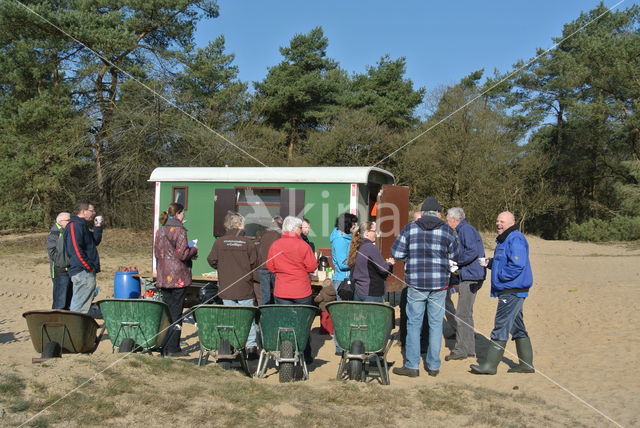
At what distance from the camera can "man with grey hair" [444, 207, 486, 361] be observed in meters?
7.04

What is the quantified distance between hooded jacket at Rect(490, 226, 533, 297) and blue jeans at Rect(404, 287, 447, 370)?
0.55 meters

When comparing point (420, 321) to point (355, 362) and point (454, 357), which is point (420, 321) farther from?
point (454, 357)

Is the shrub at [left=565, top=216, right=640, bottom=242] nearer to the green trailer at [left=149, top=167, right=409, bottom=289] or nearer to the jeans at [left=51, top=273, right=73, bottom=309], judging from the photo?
the green trailer at [left=149, top=167, right=409, bottom=289]

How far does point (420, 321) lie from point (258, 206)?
4.86 meters

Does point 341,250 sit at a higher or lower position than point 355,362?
higher

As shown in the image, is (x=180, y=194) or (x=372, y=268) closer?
(x=372, y=268)

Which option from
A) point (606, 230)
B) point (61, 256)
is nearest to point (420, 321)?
point (61, 256)

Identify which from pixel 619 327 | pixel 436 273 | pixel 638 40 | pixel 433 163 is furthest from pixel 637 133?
pixel 436 273

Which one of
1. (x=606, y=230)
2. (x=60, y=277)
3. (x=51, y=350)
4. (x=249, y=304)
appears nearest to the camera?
(x=51, y=350)

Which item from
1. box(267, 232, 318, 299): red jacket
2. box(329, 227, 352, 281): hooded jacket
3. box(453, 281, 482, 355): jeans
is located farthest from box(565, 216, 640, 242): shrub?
box(267, 232, 318, 299): red jacket

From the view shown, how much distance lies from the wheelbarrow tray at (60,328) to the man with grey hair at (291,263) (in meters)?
1.78

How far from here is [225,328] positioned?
570 centimetres

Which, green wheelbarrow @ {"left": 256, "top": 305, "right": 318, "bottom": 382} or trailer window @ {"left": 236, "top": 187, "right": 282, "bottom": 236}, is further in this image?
trailer window @ {"left": 236, "top": 187, "right": 282, "bottom": 236}

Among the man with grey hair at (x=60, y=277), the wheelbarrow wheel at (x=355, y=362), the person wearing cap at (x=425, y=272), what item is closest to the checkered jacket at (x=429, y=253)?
the person wearing cap at (x=425, y=272)
